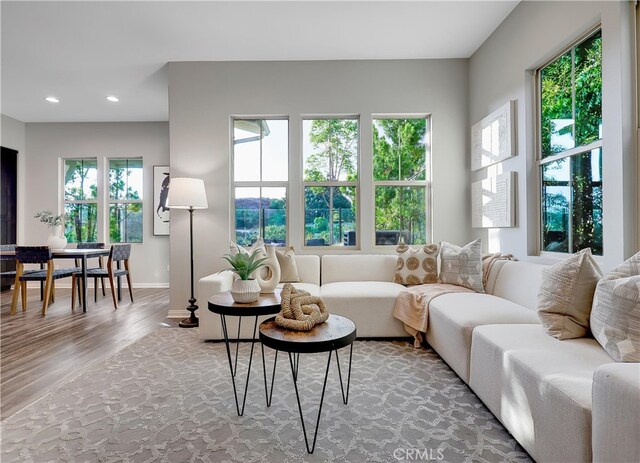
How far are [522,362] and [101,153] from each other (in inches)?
273

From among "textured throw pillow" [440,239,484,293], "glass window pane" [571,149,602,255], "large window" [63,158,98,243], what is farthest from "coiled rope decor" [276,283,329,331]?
"large window" [63,158,98,243]

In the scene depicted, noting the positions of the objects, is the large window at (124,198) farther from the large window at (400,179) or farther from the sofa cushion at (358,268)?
the large window at (400,179)

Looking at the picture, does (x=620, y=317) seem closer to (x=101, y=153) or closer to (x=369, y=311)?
(x=369, y=311)

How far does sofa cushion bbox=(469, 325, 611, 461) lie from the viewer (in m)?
1.12

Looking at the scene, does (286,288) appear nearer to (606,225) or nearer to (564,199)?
(606,225)

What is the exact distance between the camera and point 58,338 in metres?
3.06

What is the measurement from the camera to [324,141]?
4008 mm

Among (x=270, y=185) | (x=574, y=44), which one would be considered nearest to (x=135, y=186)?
(x=270, y=185)

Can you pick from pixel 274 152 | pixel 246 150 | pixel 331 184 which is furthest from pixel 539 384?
pixel 246 150

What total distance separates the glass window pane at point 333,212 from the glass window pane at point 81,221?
14.8 ft

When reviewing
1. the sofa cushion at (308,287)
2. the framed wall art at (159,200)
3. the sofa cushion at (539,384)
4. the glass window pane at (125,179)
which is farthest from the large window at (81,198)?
the sofa cushion at (539,384)

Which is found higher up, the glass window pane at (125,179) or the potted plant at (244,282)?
the glass window pane at (125,179)

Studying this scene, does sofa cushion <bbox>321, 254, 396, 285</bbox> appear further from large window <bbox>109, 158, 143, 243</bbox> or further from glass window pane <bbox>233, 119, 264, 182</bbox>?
large window <bbox>109, 158, 143, 243</bbox>

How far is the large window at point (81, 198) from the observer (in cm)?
599
